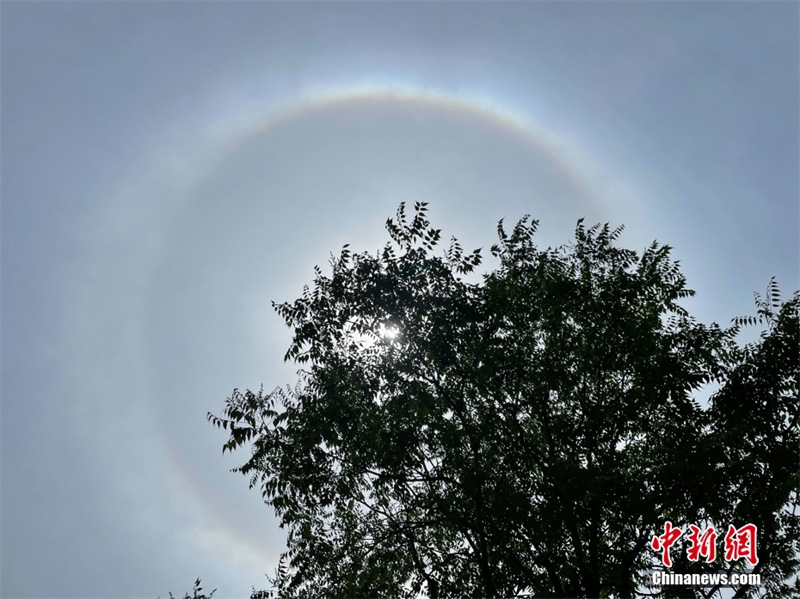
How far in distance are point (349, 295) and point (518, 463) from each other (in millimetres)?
6101

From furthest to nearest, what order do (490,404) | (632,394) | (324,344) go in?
(324,344) < (490,404) < (632,394)

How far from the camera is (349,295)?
1609cm

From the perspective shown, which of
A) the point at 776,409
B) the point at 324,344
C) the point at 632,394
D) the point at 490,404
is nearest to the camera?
the point at 776,409

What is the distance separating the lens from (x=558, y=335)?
15.2 m

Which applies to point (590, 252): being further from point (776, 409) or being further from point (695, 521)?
point (695, 521)

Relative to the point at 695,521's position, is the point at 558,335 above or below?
above

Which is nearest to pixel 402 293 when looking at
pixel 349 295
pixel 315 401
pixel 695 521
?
pixel 349 295

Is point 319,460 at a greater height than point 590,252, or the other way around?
point 590,252

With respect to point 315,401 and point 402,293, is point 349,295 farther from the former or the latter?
point 315,401

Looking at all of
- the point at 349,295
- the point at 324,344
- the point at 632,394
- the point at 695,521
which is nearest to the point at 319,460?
the point at 324,344

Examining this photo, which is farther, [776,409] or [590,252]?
[590,252]

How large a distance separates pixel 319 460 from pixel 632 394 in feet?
24.8

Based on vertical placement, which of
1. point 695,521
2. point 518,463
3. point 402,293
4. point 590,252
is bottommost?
point 695,521

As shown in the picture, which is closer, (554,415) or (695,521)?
(695,521)
